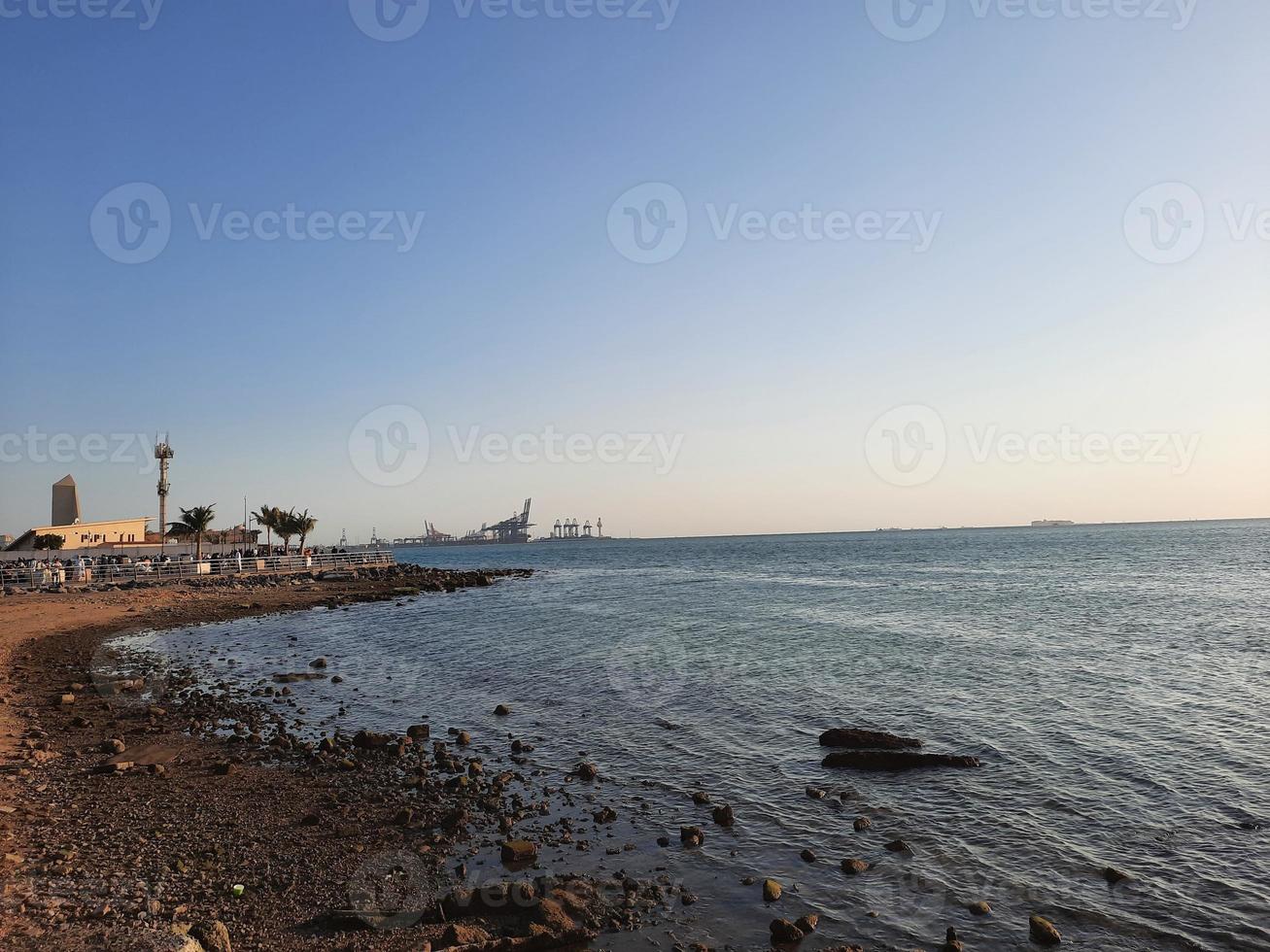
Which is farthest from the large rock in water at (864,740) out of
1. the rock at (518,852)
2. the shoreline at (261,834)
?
the rock at (518,852)

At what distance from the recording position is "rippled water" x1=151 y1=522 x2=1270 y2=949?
9.53 m

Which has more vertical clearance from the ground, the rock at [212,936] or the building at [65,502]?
the building at [65,502]

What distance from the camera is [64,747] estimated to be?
15172 mm

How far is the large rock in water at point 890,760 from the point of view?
1481cm

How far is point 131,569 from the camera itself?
57875 mm

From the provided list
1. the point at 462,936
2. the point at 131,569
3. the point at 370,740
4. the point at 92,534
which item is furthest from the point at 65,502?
the point at 462,936

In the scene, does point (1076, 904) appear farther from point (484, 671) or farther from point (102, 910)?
point (484, 671)

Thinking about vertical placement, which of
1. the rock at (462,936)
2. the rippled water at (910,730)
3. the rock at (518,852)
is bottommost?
the rippled water at (910,730)

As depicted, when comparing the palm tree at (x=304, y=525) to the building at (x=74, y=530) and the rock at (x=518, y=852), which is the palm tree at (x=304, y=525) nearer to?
the building at (x=74, y=530)

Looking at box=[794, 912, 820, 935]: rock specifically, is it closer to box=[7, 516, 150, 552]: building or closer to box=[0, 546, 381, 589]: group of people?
box=[0, 546, 381, 589]: group of people

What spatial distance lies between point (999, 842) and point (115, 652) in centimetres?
3162

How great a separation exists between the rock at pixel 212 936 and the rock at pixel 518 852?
3712mm

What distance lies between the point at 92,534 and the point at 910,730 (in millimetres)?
96575

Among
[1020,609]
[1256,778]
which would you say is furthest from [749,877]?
[1020,609]
